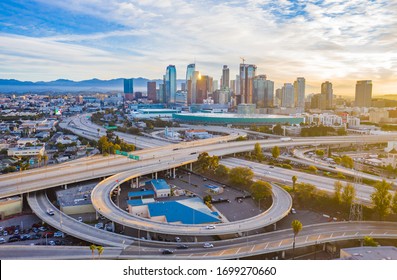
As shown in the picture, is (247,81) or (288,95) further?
(288,95)

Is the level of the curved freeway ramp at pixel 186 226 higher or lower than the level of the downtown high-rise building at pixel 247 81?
lower

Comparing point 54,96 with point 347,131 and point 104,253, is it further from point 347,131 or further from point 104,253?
point 104,253

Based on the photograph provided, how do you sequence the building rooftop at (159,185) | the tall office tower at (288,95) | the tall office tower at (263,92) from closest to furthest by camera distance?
the building rooftop at (159,185) → the tall office tower at (263,92) → the tall office tower at (288,95)

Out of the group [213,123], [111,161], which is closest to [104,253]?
[111,161]

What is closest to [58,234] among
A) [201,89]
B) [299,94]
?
[299,94]

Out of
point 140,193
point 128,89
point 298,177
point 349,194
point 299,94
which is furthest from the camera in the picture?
point 128,89

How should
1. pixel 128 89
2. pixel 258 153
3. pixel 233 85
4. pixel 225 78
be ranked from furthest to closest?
pixel 128 89 < pixel 233 85 < pixel 225 78 < pixel 258 153

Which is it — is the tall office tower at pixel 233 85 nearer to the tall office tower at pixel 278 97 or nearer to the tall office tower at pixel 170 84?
the tall office tower at pixel 278 97

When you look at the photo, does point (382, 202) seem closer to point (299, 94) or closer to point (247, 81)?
point (247, 81)

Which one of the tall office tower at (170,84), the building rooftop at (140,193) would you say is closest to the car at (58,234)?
the building rooftop at (140,193)
